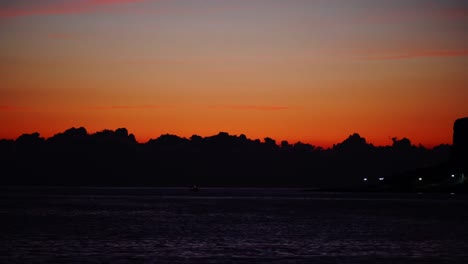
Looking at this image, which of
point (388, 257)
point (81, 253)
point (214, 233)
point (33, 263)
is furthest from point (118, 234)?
point (388, 257)

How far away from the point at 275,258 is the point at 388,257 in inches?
425

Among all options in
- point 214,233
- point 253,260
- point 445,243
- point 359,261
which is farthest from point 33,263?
point 445,243

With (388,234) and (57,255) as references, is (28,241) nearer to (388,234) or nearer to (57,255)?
(57,255)

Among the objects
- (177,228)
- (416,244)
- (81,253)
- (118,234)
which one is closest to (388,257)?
(416,244)

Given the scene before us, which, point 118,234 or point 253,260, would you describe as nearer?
point 253,260

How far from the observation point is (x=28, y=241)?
82125 mm

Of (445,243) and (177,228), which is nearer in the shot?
(445,243)

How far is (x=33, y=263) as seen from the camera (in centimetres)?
6097

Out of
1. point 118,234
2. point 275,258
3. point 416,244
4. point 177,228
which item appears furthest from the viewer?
point 177,228

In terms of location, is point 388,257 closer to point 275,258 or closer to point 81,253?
point 275,258

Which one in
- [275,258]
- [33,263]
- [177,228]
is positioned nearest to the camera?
[33,263]

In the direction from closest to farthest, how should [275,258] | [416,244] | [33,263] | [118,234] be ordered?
[33,263] → [275,258] → [416,244] → [118,234]

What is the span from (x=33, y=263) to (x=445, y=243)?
4723 cm

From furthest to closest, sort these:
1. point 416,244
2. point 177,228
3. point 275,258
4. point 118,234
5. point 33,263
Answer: point 177,228
point 118,234
point 416,244
point 275,258
point 33,263
